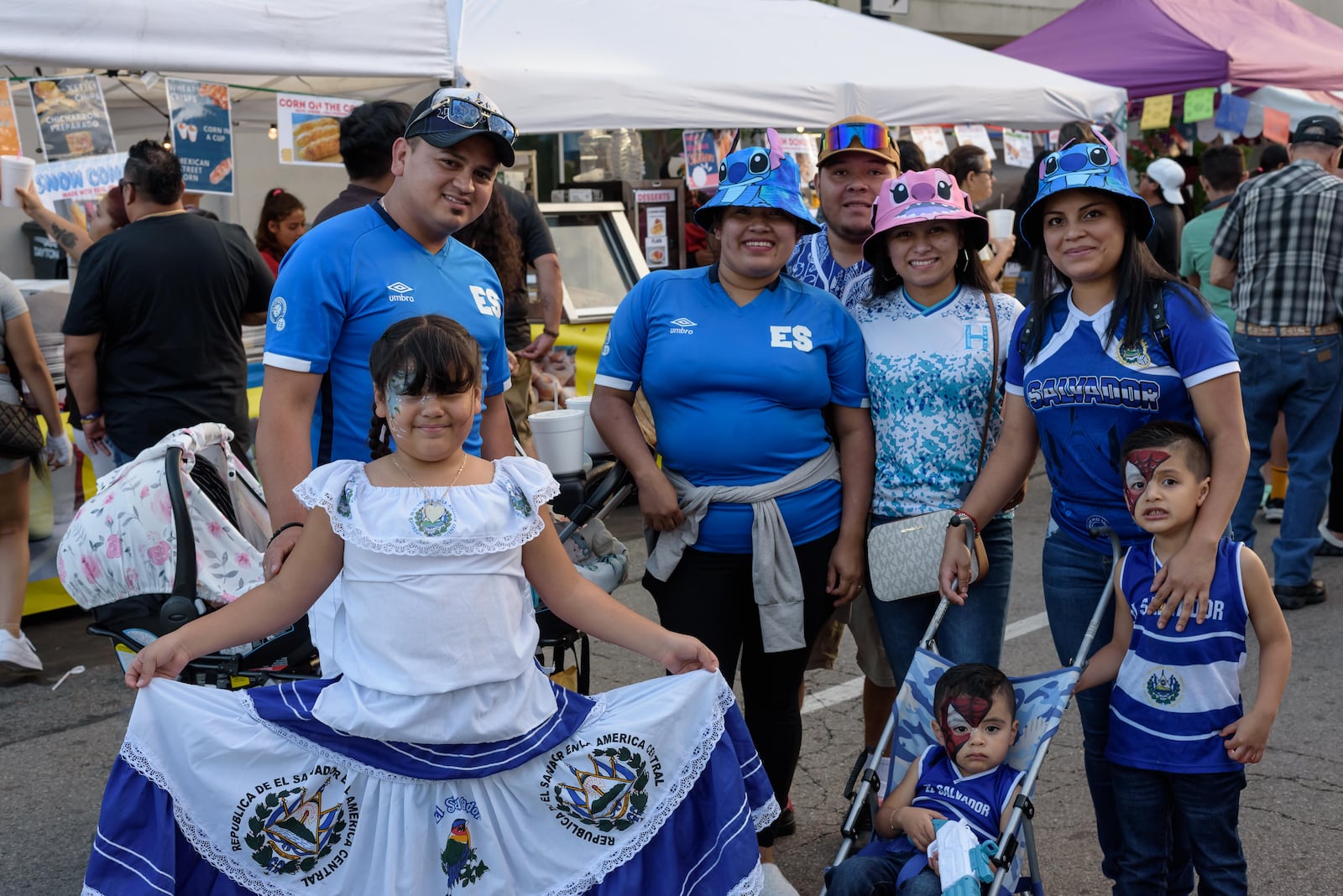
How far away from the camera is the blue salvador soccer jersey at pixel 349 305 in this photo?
2885 millimetres

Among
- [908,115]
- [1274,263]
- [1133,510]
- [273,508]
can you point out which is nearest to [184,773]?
[273,508]

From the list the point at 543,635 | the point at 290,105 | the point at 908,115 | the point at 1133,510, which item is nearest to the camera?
the point at 1133,510

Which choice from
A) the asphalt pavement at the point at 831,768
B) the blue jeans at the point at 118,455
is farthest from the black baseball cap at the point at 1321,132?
the blue jeans at the point at 118,455

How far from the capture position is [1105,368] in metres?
2.93

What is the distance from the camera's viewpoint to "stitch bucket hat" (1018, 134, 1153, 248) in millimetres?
2932

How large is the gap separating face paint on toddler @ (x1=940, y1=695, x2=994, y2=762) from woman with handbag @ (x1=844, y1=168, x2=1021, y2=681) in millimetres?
411

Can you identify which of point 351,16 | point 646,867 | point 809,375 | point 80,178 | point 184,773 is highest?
point 351,16

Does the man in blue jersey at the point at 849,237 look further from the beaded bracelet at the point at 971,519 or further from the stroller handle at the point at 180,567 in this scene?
the stroller handle at the point at 180,567

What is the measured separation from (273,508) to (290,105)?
4.31 metres

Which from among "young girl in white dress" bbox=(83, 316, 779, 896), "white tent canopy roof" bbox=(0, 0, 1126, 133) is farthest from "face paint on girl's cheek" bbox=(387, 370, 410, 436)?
"white tent canopy roof" bbox=(0, 0, 1126, 133)

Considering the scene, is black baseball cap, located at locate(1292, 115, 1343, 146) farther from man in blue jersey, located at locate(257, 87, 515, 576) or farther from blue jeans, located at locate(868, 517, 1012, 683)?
man in blue jersey, located at locate(257, 87, 515, 576)

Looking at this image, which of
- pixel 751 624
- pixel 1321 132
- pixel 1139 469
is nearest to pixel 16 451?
pixel 751 624

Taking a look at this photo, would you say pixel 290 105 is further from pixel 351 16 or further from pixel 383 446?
pixel 383 446

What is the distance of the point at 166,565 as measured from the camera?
3.23 meters
